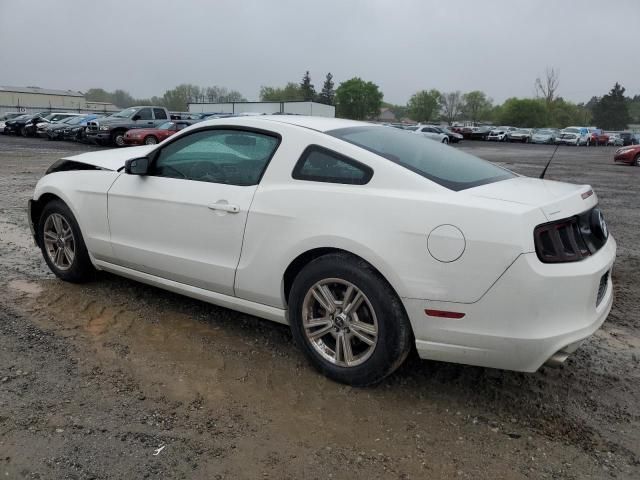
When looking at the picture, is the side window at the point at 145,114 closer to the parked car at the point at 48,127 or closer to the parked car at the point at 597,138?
the parked car at the point at 48,127

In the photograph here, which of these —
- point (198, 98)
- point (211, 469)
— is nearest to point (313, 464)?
point (211, 469)

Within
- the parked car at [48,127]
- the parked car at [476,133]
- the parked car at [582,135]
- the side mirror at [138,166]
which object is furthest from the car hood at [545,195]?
the parked car at [476,133]

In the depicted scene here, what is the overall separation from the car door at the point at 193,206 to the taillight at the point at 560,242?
1694 millimetres

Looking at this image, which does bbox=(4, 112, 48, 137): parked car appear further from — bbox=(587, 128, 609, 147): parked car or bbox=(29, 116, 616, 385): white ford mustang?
bbox=(587, 128, 609, 147): parked car

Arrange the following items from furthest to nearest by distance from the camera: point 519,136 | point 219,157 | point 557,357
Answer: point 519,136, point 219,157, point 557,357

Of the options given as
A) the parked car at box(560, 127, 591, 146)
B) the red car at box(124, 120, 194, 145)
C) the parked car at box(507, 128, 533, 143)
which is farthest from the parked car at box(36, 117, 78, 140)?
the parked car at box(560, 127, 591, 146)

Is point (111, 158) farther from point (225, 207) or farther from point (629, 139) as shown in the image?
point (629, 139)

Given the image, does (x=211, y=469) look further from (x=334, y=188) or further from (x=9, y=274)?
(x=9, y=274)

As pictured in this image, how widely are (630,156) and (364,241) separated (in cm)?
2389

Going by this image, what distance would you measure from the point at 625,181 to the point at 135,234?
15419mm

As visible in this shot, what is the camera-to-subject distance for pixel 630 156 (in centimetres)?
2281

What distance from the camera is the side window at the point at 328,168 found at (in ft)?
10.2

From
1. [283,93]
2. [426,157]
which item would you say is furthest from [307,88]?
[426,157]

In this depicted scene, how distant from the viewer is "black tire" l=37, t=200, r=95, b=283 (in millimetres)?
4555
